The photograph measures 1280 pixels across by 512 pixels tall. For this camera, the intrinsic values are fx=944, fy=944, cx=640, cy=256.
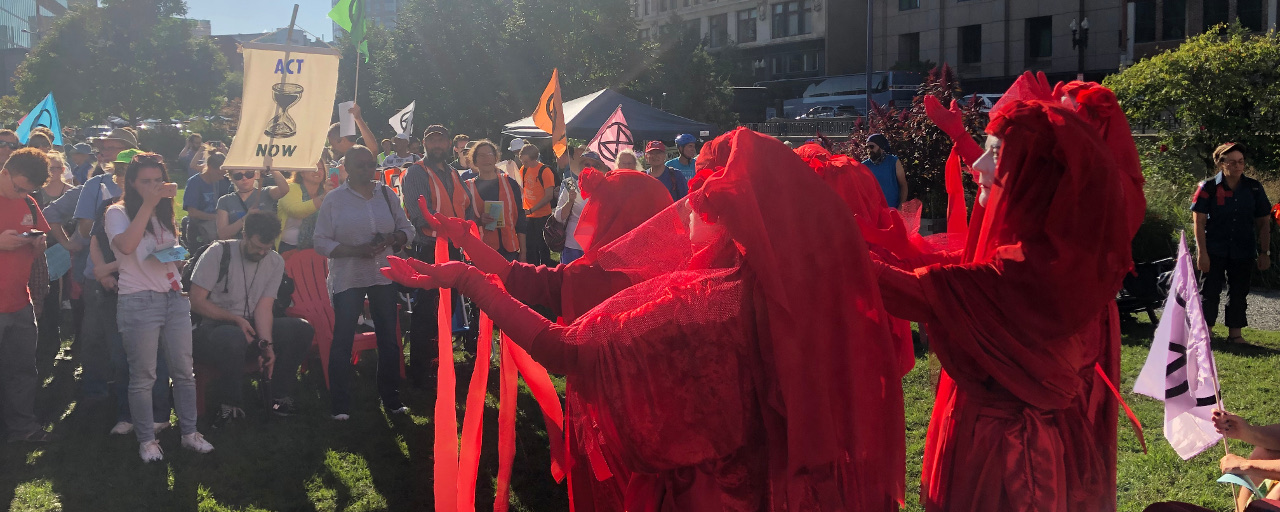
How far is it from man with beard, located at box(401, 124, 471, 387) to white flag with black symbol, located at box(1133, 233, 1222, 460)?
507 centimetres

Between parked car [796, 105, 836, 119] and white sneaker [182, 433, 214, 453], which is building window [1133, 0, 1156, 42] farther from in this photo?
white sneaker [182, 433, 214, 453]

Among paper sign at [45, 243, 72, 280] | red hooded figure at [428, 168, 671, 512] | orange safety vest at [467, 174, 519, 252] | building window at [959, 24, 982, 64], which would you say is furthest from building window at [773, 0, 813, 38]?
red hooded figure at [428, 168, 671, 512]

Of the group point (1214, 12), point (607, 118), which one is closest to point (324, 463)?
point (607, 118)

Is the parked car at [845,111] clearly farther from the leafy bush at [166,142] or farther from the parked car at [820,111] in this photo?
the leafy bush at [166,142]

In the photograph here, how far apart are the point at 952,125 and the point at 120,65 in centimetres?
4719

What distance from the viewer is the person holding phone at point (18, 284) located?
5688 millimetres

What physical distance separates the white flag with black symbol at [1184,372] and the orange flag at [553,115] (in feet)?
23.9

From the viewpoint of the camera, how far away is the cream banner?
6953 mm

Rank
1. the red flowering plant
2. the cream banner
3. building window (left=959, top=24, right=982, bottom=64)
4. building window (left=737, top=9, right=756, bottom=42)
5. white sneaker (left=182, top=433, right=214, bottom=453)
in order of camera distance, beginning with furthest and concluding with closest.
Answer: building window (left=737, top=9, right=756, bottom=42) → building window (left=959, top=24, right=982, bottom=64) → the red flowering plant → the cream banner → white sneaker (left=182, top=433, right=214, bottom=453)

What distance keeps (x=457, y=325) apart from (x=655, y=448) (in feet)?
18.8

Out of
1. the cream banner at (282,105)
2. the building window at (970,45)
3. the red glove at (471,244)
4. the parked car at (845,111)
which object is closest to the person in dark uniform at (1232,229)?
the red glove at (471,244)

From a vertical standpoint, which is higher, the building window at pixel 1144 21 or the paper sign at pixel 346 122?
the building window at pixel 1144 21

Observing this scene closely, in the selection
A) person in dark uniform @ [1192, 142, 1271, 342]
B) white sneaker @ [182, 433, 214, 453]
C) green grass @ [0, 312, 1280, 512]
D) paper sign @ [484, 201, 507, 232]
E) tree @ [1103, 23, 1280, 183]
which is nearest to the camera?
green grass @ [0, 312, 1280, 512]

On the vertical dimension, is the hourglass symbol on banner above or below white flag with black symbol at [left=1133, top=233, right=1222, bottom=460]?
above
